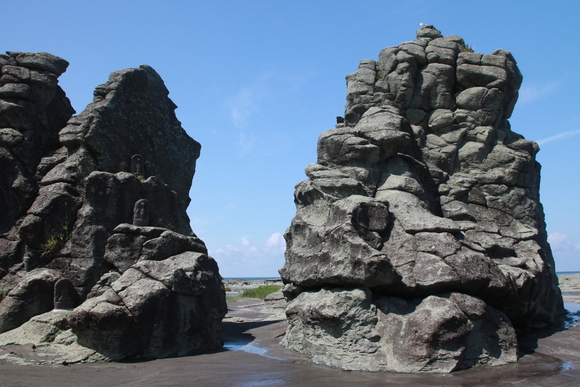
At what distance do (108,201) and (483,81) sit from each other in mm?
14282

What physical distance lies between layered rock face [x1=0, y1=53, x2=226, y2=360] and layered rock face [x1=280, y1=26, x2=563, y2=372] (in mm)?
3318

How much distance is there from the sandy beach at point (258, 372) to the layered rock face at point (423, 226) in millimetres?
564

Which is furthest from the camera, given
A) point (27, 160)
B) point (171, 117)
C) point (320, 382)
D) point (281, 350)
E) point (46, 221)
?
point (171, 117)

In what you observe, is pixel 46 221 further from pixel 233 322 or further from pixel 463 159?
pixel 463 159

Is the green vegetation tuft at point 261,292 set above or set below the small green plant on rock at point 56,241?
below

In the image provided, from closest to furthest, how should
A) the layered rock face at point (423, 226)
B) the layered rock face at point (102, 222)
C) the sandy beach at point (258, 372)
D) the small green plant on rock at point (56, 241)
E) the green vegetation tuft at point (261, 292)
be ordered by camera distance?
the sandy beach at point (258, 372) < the layered rock face at point (423, 226) < the layered rock face at point (102, 222) < the small green plant on rock at point (56, 241) < the green vegetation tuft at point (261, 292)

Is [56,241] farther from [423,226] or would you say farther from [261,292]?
[261,292]

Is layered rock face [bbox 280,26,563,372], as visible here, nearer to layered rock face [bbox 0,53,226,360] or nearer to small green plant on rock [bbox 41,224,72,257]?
layered rock face [bbox 0,53,226,360]

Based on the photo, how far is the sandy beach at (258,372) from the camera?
991 cm

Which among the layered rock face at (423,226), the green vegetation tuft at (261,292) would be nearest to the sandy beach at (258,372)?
→ the layered rock face at (423,226)

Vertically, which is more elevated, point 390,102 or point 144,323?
point 390,102

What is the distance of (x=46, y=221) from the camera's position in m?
15.4

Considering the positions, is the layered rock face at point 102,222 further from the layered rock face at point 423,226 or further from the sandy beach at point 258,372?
the layered rock face at point 423,226

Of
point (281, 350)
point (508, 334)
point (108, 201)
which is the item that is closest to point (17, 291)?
point (108, 201)
